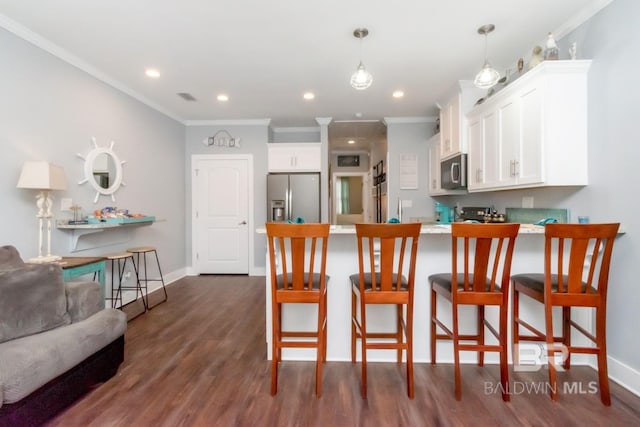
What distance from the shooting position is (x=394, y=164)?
490 centimetres

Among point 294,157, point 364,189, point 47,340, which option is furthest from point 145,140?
point 364,189

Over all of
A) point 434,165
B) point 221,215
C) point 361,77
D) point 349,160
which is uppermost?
point 349,160

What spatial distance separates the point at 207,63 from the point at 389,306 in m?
2.88

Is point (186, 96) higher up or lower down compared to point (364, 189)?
higher up

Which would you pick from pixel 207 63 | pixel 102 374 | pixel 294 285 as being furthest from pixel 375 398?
pixel 207 63

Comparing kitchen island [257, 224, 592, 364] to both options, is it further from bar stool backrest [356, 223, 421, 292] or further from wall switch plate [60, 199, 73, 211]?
wall switch plate [60, 199, 73, 211]

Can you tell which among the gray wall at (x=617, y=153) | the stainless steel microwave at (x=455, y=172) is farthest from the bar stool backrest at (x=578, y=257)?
the stainless steel microwave at (x=455, y=172)

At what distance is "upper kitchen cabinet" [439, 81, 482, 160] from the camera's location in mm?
3395

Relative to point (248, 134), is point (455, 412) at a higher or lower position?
lower

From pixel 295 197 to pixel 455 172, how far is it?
2403 millimetres

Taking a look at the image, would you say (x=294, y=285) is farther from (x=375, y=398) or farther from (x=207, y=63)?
(x=207, y=63)

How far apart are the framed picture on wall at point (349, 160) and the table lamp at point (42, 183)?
245 inches

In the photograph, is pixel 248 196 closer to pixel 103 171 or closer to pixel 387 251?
pixel 103 171

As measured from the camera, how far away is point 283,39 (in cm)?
256
